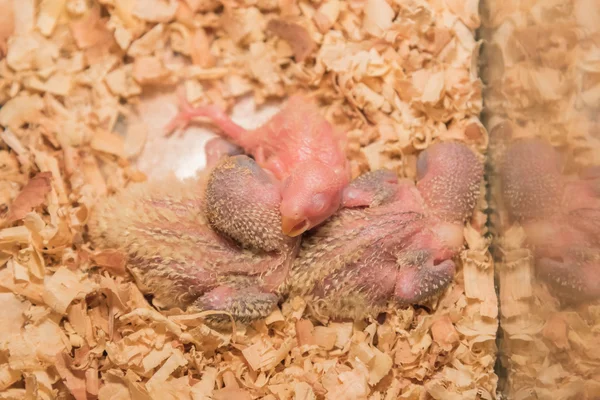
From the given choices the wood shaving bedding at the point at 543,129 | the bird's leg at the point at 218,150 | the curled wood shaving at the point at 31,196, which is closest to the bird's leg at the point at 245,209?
the bird's leg at the point at 218,150

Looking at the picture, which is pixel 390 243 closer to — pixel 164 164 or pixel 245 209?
pixel 245 209

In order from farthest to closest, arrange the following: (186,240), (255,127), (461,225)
Result: (255,127), (461,225), (186,240)

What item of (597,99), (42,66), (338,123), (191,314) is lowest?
(191,314)

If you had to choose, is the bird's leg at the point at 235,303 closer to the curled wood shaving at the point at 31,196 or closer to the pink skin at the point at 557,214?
the curled wood shaving at the point at 31,196

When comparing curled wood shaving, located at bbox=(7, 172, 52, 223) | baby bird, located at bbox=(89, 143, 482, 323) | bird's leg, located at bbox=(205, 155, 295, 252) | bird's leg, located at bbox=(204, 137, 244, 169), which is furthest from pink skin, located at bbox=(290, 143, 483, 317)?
curled wood shaving, located at bbox=(7, 172, 52, 223)

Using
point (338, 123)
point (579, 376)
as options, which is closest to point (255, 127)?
point (338, 123)

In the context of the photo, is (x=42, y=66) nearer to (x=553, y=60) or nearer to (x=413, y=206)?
(x=413, y=206)

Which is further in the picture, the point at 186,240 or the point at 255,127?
the point at 255,127
